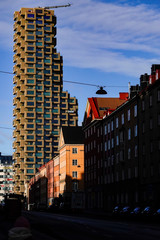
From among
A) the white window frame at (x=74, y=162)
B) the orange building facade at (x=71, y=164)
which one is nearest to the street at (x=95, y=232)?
the orange building facade at (x=71, y=164)

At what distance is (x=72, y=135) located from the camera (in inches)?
6363

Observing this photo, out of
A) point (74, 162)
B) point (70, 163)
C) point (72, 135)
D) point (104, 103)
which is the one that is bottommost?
point (70, 163)

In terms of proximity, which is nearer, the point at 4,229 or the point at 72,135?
the point at 4,229

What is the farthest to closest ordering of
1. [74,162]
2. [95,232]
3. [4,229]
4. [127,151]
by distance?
[74,162], [127,151], [4,229], [95,232]

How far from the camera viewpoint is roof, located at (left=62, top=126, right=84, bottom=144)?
157750mm

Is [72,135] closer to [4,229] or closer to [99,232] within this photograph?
[4,229]

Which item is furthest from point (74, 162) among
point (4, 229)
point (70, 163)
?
point (4, 229)

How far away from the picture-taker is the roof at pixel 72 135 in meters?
158

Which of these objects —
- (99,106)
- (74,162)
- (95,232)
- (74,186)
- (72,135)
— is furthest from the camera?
(72,135)

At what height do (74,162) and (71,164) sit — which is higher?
(74,162)

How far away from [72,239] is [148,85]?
185 feet

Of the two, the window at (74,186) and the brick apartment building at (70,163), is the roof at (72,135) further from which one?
the window at (74,186)

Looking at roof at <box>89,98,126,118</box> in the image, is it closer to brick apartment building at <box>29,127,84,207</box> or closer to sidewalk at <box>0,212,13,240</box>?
brick apartment building at <box>29,127,84,207</box>

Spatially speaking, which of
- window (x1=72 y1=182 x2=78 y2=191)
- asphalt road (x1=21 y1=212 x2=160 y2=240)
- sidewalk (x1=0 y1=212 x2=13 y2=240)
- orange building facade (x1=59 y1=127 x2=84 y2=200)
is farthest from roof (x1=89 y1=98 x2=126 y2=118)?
asphalt road (x1=21 y1=212 x2=160 y2=240)
